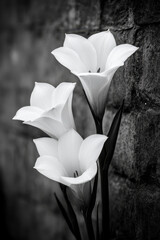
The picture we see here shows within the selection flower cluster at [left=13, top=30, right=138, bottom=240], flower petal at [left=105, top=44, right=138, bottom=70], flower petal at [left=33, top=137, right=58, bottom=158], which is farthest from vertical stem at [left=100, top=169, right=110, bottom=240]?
flower petal at [left=105, top=44, right=138, bottom=70]

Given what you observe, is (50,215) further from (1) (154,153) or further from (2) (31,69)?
(1) (154,153)

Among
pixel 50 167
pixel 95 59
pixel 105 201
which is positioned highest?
pixel 95 59

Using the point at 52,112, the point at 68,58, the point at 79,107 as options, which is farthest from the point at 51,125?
the point at 79,107

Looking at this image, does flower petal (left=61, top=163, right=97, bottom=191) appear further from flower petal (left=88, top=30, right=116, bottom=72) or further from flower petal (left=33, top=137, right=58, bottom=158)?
flower petal (left=88, top=30, right=116, bottom=72)

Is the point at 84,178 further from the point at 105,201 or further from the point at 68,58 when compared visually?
the point at 68,58

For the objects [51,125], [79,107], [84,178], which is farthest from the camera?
[79,107]

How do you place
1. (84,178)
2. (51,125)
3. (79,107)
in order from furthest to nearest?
(79,107) < (51,125) < (84,178)

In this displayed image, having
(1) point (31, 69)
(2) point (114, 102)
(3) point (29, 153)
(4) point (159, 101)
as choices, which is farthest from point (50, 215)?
(4) point (159, 101)
